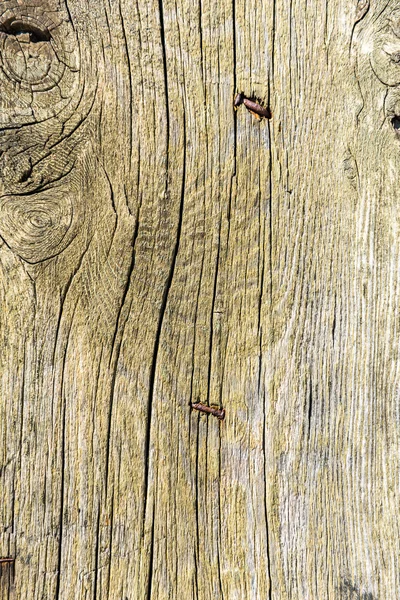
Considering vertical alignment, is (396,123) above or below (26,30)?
below

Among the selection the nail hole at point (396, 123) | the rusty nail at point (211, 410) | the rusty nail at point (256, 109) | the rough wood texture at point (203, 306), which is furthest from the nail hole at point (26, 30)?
the rusty nail at point (211, 410)

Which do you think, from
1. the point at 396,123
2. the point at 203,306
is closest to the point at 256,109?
the point at 396,123

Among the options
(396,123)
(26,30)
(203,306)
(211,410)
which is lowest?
(211,410)

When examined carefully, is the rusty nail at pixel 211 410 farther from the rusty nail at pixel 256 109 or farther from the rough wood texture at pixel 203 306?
the rusty nail at pixel 256 109

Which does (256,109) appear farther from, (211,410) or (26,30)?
(211,410)

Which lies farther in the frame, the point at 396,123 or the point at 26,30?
the point at 396,123

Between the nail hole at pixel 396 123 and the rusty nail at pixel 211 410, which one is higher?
the nail hole at pixel 396 123
